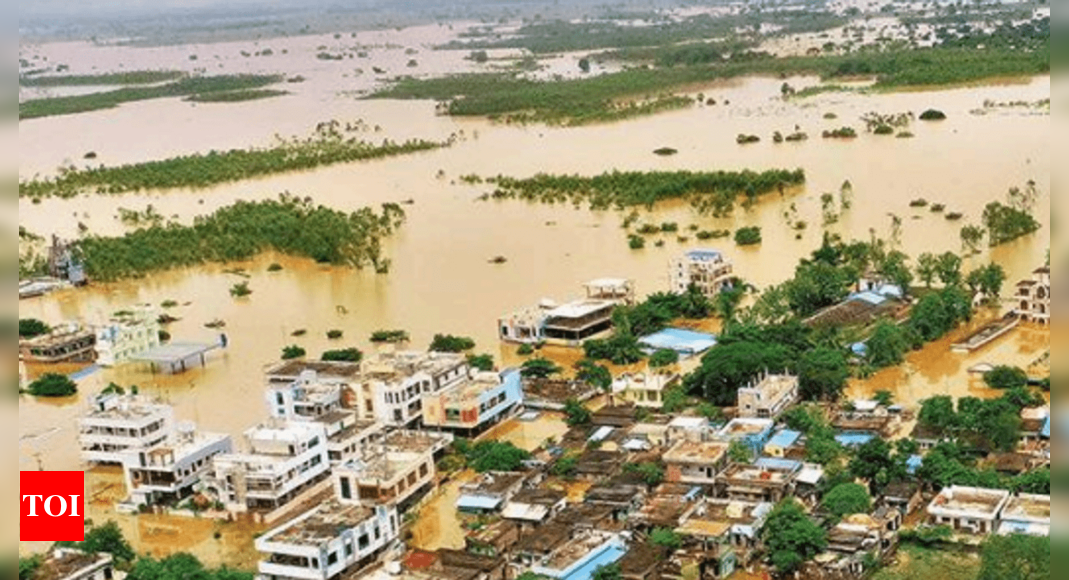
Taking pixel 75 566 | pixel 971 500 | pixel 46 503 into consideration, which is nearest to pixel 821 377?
pixel 971 500

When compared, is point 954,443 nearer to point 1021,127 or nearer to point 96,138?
point 1021,127

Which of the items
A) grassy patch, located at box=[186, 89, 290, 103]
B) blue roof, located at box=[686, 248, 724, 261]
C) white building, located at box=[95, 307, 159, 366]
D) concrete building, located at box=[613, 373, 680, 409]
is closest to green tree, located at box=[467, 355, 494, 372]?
concrete building, located at box=[613, 373, 680, 409]

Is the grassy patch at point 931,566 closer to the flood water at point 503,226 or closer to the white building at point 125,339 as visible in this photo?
the flood water at point 503,226

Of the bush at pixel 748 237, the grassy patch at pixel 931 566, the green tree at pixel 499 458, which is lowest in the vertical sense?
the grassy patch at pixel 931 566

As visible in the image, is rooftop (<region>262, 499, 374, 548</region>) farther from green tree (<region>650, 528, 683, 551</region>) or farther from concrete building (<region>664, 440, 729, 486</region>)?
concrete building (<region>664, 440, 729, 486</region>)

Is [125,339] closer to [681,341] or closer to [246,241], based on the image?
[246,241]

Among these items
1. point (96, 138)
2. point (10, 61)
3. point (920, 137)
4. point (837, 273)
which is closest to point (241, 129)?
point (96, 138)

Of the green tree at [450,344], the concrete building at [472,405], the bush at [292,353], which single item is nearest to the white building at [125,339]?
the bush at [292,353]
